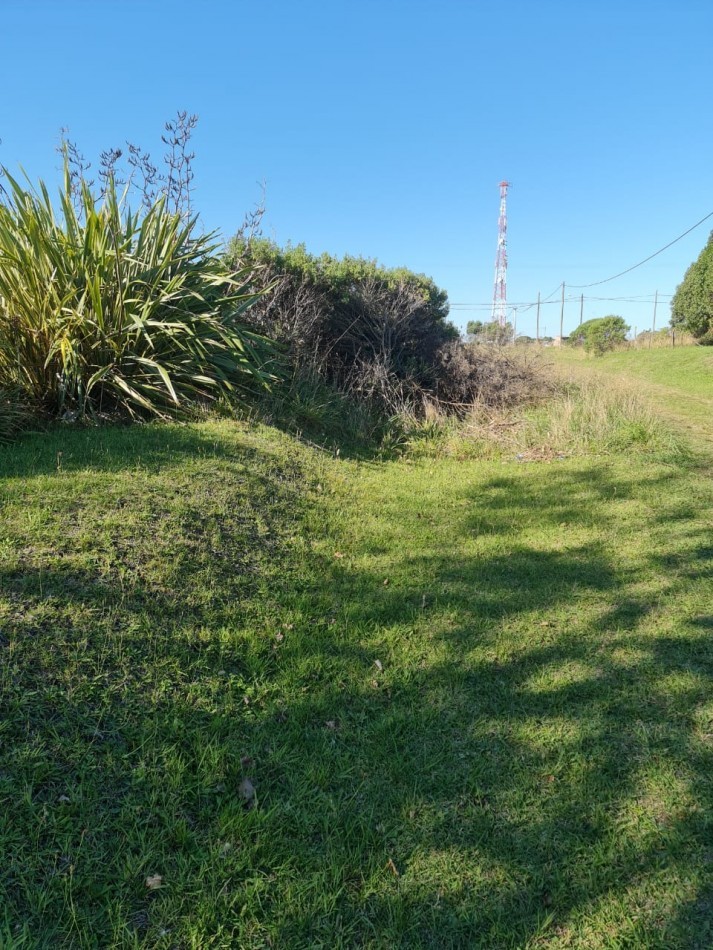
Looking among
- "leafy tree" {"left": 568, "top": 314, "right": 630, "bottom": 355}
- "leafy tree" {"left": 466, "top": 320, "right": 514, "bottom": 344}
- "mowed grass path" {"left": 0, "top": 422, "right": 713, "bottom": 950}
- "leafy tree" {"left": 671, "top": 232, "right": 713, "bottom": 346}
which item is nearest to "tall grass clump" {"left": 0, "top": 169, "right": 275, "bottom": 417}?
"mowed grass path" {"left": 0, "top": 422, "right": 713, "bottom": 950}

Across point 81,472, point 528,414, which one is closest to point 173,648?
point 81,472

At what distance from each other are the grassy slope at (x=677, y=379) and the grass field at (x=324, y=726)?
6875 millimetres

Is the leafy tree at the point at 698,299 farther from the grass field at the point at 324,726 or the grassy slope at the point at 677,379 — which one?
the grass field at the point at 324,726

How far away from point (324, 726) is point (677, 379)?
1695 centimetres

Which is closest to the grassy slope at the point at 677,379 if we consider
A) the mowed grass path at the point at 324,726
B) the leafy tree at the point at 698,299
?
the leafy tree at the point at 698,299

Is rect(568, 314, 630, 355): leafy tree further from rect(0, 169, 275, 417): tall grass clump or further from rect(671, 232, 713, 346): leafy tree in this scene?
rect(0, 169, 275, 417): tall grass clump

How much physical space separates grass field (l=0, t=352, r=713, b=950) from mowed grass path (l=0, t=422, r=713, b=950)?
0.03 ft

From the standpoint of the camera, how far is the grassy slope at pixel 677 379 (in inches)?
426

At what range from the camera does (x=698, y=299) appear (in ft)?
74.7

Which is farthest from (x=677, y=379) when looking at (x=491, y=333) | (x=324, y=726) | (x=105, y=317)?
(x=324, y=726)

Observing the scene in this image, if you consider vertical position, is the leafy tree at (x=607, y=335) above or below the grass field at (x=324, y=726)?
above

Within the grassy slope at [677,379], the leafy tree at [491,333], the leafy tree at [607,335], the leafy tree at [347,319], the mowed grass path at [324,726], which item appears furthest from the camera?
the leafy tree at [607,335]

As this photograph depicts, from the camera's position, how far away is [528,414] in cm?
948

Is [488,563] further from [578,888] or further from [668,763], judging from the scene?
[578,888]
